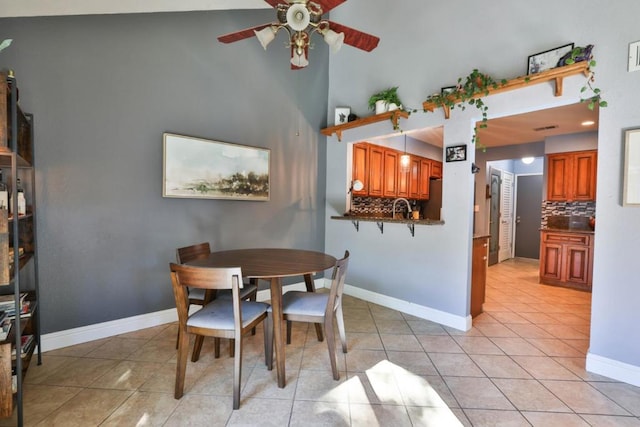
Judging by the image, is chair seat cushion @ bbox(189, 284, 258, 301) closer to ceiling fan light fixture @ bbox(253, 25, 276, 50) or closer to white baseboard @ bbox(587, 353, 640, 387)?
ceiling fan light fixture @ bbox(253, 25, 276, 50)

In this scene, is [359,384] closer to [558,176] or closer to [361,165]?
[361,165]

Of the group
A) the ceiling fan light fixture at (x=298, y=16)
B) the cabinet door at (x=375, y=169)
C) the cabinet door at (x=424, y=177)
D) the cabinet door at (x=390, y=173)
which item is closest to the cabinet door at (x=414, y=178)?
the cabinet door at (x=424, y=177)

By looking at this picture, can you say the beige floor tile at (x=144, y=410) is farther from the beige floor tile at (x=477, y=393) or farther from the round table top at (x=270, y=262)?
the beige floor tile at (x=477, y=393)

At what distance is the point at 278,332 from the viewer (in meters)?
1.88

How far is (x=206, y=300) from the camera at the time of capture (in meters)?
2.27

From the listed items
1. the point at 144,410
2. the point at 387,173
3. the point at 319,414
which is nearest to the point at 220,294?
the point at 144,410

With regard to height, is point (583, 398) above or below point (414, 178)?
below

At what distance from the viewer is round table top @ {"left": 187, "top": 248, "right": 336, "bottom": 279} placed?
1.83 metres

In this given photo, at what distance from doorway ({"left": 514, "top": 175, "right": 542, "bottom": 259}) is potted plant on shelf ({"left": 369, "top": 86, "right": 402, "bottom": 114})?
553 cm

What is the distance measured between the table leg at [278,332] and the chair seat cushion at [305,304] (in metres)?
0.12

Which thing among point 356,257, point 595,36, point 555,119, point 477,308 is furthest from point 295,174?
point 555,119

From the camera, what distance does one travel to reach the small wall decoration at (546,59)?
7.23 ft

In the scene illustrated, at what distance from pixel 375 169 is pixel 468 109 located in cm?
174

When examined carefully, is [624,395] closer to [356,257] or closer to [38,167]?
[356,257]
